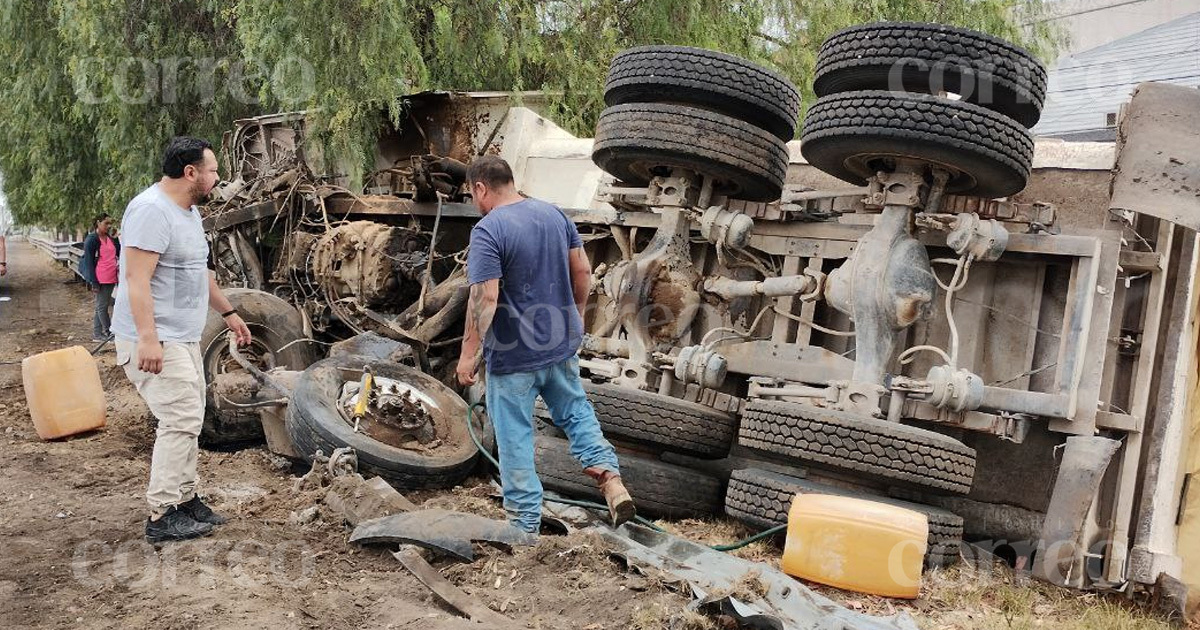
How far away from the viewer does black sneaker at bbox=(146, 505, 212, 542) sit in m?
4.26

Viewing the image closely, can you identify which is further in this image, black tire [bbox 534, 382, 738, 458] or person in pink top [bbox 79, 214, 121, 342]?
person in pink top [bbox 79, 214, 121, 342]

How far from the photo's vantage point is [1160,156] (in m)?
4.51

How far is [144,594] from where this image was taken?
364 centimetres

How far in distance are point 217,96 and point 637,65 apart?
9463 millimetres

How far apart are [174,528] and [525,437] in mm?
1531

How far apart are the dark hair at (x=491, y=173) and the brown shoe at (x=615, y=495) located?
1.28 meters

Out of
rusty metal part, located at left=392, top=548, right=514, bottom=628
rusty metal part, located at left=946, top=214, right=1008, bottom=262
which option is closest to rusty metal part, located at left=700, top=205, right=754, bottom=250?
rusty metal part, located at left=946, top=214, right=1008, bottom=262

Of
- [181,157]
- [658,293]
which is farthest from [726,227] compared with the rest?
[181,157]

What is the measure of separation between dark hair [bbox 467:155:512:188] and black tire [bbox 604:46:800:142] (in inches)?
52.2

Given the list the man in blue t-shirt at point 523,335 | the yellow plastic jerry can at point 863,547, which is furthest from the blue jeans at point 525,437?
the yellow plastic jerry can at point 863,547

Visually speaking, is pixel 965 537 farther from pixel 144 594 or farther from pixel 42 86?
pixel 42 86

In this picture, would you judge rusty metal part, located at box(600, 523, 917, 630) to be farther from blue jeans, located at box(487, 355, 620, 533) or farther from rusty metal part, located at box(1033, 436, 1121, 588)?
rusty metal part, located at box(1033, 436, 1121, 588)

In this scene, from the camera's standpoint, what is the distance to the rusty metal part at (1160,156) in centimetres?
445

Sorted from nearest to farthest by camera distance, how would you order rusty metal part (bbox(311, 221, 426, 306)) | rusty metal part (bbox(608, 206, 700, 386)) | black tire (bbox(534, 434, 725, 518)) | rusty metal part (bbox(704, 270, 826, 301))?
black tire (bbox(534, 434, 725, 518))
rusty metal part (bbox(704, 270, 826, 301))
rusty metal part (bbox(608, 206, 700, 386))
rusty metal part (bbox(311, 221, 426, 306))
